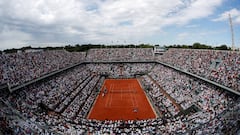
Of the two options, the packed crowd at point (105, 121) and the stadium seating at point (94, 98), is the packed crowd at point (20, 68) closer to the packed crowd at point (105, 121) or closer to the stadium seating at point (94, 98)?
the stadium seating at point (94, 98)

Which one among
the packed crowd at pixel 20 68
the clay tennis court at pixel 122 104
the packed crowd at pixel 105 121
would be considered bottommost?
the clay tennis court at pixel 122 104

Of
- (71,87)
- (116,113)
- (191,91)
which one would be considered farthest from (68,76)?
(191,91)

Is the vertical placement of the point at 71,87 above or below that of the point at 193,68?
below

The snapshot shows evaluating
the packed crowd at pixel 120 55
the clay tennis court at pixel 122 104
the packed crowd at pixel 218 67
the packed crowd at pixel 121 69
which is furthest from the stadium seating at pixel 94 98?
the packed crowd at pixel 120 55

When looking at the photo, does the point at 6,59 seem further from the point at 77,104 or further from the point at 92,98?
the point at 92,98

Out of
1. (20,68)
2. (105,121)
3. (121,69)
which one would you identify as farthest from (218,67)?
(121,69)
